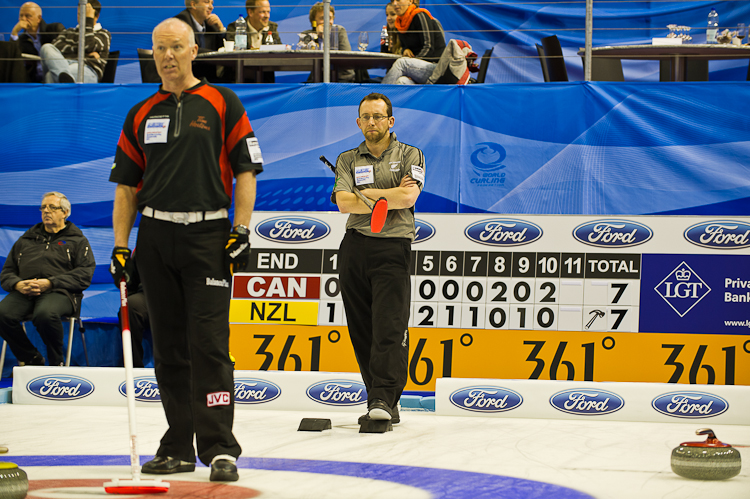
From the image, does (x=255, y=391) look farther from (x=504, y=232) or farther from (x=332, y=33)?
(x=332, y=33)

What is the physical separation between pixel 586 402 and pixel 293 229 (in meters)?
2.24

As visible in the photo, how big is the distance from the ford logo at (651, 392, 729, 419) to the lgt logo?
0.59 meters

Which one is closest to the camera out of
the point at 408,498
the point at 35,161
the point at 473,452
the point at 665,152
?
the point at 408,498

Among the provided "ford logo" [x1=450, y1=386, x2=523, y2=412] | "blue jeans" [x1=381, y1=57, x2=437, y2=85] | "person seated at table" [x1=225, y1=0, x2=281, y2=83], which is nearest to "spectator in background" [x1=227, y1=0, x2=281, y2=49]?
"person seated at table" [x1=225, y1=0, x2=281, y2=83]

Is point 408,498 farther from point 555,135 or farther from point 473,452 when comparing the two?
point 555,135

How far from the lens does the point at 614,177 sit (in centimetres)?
675

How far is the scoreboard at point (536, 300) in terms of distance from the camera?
16.2 feet

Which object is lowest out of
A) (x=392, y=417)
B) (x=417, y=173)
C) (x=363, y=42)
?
(x=392, y=417)

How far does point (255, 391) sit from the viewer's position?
194 inches

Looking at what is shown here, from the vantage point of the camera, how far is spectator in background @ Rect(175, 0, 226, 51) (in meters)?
7.50

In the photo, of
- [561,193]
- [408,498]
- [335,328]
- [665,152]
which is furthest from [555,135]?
[408,498]

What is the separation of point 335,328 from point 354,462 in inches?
86.3

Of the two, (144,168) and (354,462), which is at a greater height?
(144,168)

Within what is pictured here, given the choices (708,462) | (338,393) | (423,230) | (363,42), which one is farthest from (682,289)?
(363,42)
